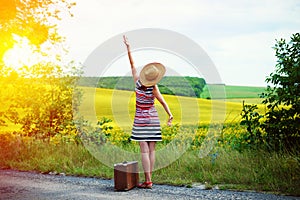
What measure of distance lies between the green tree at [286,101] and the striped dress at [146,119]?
7.64 ft

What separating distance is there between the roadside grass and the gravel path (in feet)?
1.00

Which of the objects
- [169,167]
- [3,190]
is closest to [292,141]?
[169,167]

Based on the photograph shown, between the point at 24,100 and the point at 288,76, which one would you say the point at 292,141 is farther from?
the point at 24,100

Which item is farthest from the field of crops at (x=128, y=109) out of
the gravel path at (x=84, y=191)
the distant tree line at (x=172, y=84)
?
the gravel path at (x=84, y=191)

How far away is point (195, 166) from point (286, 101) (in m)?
1.99

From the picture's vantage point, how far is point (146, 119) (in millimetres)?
6410

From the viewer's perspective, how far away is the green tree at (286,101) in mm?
7449

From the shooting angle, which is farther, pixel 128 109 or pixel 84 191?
pixel 128 109

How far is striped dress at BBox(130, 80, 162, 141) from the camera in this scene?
6.41m

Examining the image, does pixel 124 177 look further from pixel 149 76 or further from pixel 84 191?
pixel 149 76

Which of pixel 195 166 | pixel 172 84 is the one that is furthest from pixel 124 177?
pixel 172 84

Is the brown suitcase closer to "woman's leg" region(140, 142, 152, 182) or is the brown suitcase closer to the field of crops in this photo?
"woman's leg" region(140, 142, 152, 182)

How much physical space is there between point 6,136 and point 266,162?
5838 millimetres

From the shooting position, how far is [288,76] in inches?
298
